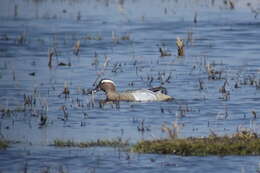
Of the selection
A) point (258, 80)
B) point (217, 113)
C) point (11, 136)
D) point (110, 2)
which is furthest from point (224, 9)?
point (11, 136)

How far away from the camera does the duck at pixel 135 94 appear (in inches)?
589

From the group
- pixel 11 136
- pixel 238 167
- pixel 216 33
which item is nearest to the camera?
pixel 238 167

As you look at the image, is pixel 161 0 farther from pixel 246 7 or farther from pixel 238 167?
pixel 238 167

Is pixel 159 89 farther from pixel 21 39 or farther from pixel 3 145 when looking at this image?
pixel 21 39

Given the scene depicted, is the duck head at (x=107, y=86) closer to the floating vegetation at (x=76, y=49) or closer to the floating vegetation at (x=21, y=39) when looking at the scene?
the floating vegetation at (x=76, y=49)

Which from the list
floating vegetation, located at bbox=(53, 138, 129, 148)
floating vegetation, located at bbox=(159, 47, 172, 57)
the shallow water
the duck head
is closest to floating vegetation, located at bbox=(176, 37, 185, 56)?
the shallow water

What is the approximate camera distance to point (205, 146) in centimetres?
1063

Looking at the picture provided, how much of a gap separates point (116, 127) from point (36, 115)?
148cm

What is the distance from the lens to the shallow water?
35.1 ft

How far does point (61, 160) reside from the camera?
34.5ft

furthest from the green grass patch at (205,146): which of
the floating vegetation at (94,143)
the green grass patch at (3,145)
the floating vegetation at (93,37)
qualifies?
the floating vegetation at (93,37)

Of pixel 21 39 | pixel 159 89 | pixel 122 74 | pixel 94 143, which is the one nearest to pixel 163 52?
pixel 122 74

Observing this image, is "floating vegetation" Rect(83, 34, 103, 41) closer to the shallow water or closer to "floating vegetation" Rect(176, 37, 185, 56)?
the shallow water

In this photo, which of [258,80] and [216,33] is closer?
[258,80]
